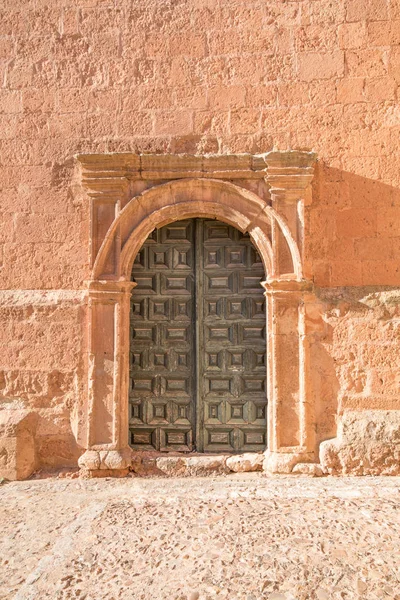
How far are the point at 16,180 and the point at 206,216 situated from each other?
1830mm

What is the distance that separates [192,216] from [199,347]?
1225 mm

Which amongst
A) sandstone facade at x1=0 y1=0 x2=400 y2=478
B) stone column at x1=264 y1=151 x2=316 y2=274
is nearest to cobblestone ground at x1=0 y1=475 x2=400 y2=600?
sandstone facade at x1=0 y1=0 x2=400 y2=478

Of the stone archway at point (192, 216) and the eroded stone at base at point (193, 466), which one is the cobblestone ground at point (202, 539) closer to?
the eroded stone at base at point (193, 466)

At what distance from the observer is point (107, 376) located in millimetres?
3785

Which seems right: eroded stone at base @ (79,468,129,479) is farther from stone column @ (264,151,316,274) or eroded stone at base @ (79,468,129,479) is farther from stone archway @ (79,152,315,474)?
stone column @ (264,151,316,274)

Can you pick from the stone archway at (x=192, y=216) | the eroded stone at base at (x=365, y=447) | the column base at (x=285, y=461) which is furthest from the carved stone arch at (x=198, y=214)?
Answer: the column base at (x=285, y=461)

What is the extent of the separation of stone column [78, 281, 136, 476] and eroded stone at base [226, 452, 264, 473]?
92 centimetres

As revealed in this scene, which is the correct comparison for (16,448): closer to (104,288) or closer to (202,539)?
(104,288)

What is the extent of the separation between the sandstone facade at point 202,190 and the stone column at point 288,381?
15 mm

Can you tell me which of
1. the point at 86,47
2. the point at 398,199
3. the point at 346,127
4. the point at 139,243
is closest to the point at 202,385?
the point at 139,243

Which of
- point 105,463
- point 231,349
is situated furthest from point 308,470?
point 105,463

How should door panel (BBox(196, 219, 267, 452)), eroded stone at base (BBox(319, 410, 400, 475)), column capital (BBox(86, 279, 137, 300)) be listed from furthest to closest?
door panel (BBox(196, 219, 267, 452)), column capital (BBox(86, 279, 137, 300)), eroded stone at base (BBox(319, 410, 400, 475))

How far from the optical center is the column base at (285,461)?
11.9ft

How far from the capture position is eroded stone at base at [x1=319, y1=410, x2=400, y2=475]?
11.7ft
